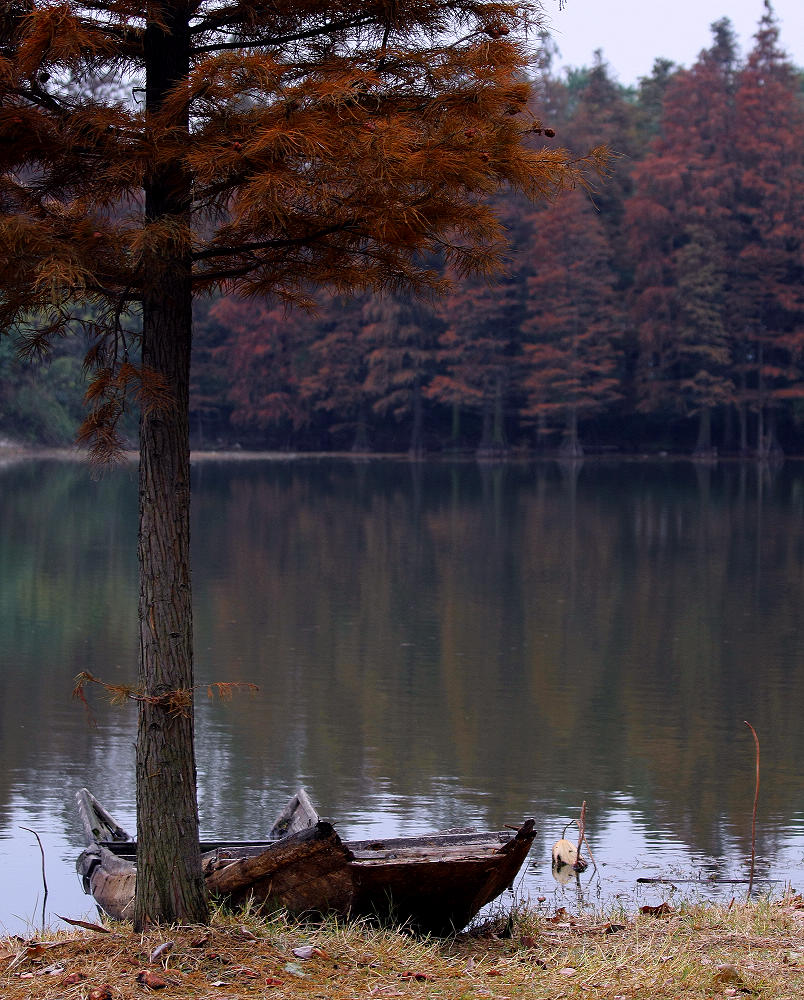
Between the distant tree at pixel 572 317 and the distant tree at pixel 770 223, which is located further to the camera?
the distant tree at pixel 572 317

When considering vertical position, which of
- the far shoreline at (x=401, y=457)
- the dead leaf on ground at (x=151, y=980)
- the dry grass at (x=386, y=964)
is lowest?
the dry grass at (x=386, y=964)

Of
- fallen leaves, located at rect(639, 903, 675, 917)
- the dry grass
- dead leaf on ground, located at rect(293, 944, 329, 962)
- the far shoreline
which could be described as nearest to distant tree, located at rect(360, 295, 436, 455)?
the far shoreline

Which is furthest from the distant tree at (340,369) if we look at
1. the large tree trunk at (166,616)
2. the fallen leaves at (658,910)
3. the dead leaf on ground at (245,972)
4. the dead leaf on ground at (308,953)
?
the dead leaf on ground at (245,972)

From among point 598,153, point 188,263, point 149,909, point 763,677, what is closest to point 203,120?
point 188,263

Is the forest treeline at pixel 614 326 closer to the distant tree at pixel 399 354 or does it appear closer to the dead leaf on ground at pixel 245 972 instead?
the distant tree at pixel 399 354

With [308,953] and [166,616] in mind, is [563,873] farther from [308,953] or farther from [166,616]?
[166,616]

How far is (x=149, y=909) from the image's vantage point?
536cm

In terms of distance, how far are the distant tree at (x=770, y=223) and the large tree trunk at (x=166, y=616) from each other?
172 feet

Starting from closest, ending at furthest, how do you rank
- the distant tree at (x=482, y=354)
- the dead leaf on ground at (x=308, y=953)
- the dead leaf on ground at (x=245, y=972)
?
the dead leaf on ground at (x=245, y=972), the dead leaf on ground at (x=308, y=953), the distant tree at (x=482, y=354)

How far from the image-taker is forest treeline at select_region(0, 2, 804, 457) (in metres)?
55.6

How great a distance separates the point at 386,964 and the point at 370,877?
491mm

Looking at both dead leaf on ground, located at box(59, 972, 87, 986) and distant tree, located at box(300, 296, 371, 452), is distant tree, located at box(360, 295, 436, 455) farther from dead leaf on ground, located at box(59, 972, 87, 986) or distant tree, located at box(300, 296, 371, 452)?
dead leaf on ground, located at box(59, 972, 87, 986)

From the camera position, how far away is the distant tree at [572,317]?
57.0 meters

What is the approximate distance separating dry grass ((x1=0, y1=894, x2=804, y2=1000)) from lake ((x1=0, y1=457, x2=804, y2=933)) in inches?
60.7
